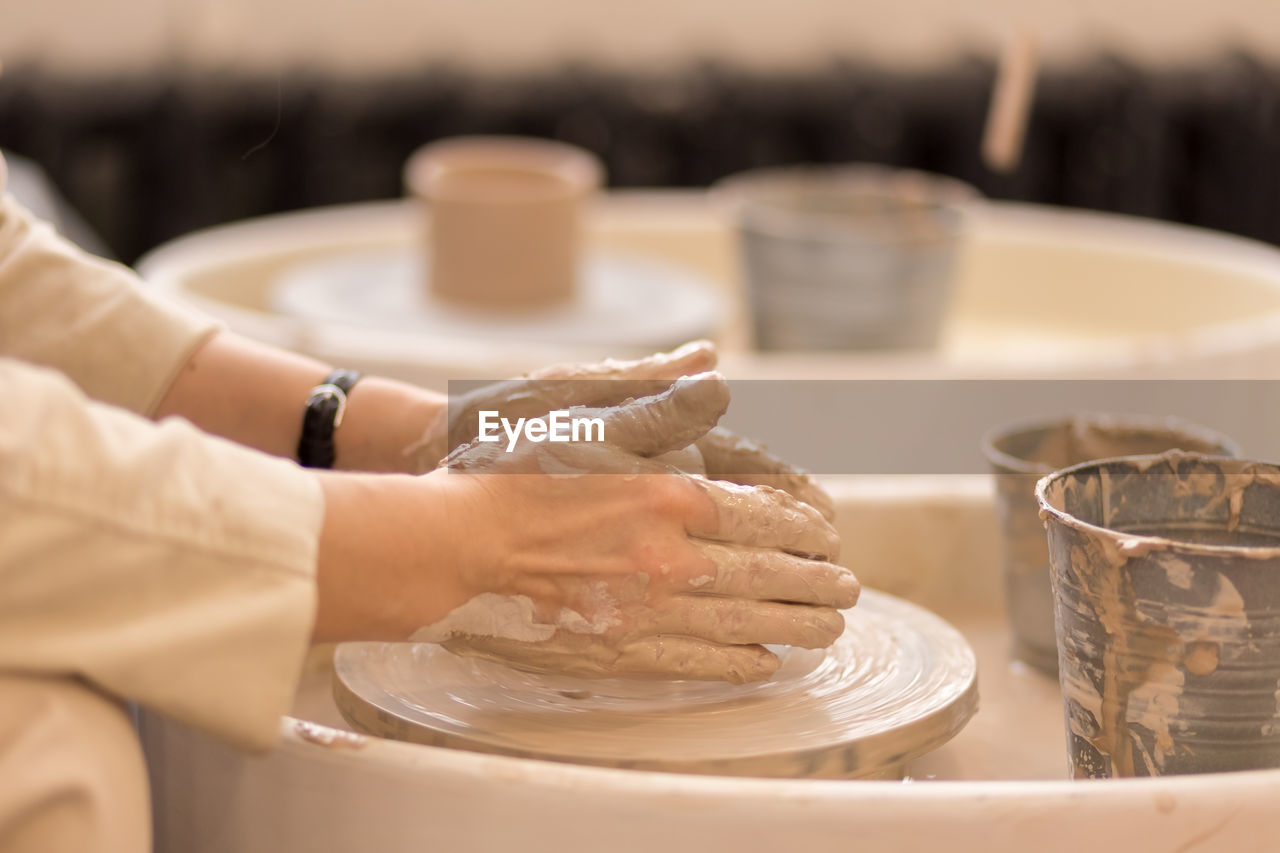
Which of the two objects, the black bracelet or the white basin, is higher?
the black bracelet

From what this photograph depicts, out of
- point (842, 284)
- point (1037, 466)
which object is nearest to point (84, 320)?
point (1037, 466)

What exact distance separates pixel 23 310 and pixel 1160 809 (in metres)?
0.85

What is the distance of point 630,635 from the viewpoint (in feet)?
2.84

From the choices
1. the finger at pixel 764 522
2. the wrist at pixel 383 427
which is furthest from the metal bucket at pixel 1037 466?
the wrist at pixel 383 427

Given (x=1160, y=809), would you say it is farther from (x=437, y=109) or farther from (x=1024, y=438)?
(x=437, y=109)

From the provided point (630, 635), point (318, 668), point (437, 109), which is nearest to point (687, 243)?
point (437, 109)

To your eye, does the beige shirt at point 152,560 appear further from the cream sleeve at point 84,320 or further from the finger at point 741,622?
the cream sleeve at point 84,320

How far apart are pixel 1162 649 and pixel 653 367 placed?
0.37 metres

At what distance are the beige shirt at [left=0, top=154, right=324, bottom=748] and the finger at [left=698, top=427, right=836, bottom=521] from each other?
33 centimetres

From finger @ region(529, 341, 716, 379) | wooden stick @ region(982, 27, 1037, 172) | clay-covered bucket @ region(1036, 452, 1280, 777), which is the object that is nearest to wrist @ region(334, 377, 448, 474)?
finger @ region(529, 341, 716, 379)

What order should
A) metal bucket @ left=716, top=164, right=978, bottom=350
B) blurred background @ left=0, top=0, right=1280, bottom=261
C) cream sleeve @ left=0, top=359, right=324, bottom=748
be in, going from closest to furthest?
cream sleeve @ left=0, top=359, right=324, bottom=748 → metal bucket @ left=716, top=164, right=978, bottom=350 → blurred background @ left=0, top=0, right=1280, bottom=261

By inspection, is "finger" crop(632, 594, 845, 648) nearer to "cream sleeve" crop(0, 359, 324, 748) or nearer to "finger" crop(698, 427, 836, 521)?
"finger" crop(698, 427, 836, 521)

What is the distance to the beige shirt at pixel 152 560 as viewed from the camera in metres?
0.70

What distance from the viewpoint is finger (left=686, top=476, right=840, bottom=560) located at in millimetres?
881
